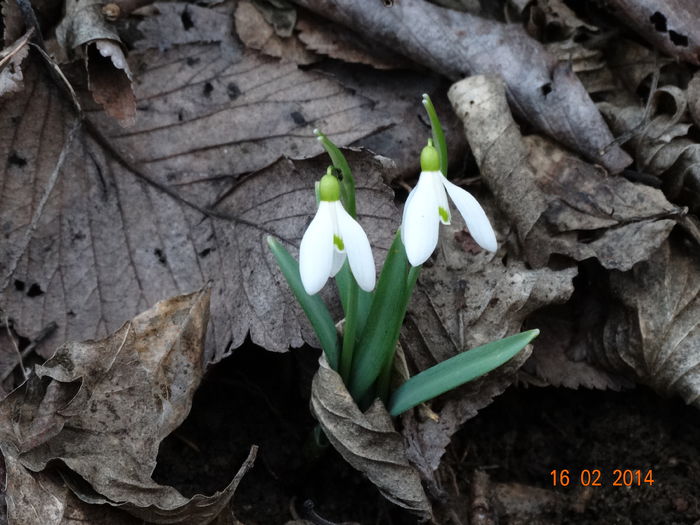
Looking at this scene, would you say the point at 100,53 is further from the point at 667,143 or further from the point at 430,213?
the point at 667,143

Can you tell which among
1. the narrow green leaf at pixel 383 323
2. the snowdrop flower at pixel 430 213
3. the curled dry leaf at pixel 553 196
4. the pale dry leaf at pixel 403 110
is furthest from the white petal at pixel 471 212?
the pale dry leaf at pixel 403 110

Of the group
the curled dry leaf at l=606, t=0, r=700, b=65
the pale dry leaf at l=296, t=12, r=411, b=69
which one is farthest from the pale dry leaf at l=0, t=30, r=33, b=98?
the curled dry leaf at l=606, t=0, r=700, b=65

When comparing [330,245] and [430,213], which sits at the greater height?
[430,213]

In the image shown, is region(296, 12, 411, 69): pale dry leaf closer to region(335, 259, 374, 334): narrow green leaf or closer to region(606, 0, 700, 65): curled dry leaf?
Answer: region(606, 0, 700, 65): curled dry leaf

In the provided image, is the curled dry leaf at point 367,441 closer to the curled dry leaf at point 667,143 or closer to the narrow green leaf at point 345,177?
the narrow green leaf at point 345,177

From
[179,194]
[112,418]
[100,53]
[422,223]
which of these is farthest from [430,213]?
[100,53]

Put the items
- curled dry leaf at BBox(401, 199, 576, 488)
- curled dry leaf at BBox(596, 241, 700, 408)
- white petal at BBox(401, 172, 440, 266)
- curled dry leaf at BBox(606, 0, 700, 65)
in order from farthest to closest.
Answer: curled dry leaf at BBox(606, 0, 700, 65) → curled dry leaf at BBox(596, 241, 700, 408) → curled dry leaf at BBox(401, 199, 576, 488) → white petal at BBox(401, 172, 440, 266)

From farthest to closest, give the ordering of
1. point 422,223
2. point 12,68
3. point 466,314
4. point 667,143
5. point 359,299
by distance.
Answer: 1. point 667,143
2. point 12,68
3. point 466,314
4. point 359,299
5. point 422,223
